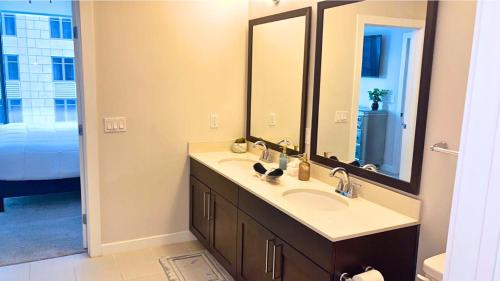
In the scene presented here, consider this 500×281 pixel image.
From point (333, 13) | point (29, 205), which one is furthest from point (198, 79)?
point (29, 205)

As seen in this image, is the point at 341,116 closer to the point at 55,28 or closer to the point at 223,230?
the point at 223,230

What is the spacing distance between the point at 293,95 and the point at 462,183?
7.32ft

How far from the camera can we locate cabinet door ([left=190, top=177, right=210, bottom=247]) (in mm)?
2977

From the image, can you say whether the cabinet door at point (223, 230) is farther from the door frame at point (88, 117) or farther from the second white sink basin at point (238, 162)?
the door frame at point (88, 117)

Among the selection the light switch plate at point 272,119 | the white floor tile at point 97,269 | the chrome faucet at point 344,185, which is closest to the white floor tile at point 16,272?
the white floor tile at point 97,269

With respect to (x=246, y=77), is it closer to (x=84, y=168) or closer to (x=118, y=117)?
(x=118, y=117)

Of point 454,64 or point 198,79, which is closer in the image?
point 454,64

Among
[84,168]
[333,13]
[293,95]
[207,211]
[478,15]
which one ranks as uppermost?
[333,13]

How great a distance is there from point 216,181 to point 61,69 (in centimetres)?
512

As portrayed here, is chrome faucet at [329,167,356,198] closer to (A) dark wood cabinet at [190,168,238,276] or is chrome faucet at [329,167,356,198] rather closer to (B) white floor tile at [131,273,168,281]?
(A) dark wood cabinet at [190,168,238,276]

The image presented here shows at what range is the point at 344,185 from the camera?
2184 millimetres

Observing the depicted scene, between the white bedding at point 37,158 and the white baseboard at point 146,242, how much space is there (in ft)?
4.00

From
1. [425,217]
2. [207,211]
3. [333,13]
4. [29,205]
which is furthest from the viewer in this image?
[29,205]

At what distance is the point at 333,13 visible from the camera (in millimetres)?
2340
